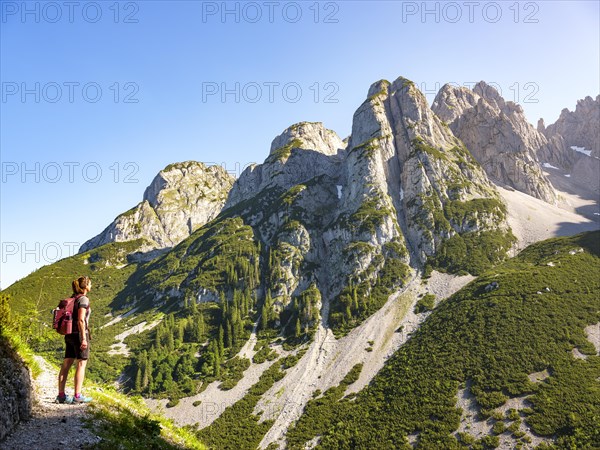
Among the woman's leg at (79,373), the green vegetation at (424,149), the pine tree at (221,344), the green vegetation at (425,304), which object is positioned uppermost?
the green vegetation at (424,149)

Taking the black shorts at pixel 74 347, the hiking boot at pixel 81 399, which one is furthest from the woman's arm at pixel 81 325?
the hiking boot at pixel 81 399

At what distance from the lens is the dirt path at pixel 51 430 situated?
7.01 metres

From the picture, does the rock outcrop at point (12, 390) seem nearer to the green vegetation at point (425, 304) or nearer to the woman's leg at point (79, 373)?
the woman's leg at point (79, 373)

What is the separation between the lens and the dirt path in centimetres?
701

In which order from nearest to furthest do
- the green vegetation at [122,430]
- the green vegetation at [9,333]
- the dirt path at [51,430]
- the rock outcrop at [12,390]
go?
the dirt path at [51,430], the rock outcrop at [12,390], the green vegetation at [122,430], the green vegetation at [9,333]

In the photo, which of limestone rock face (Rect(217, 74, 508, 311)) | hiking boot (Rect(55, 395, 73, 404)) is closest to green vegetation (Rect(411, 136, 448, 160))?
limestone rock face (Rect(217, 74, 508, 311))

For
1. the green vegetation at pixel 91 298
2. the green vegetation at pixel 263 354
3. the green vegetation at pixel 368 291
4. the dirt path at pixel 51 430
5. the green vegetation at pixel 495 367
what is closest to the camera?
the dirt path at pixel 51 430

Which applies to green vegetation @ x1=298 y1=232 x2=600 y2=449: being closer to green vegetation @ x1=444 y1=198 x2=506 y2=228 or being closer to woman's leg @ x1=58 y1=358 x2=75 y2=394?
green vegetation @ x1=444 y1=198 x2=506 y2=228

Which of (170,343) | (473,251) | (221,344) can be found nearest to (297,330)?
(221,344)

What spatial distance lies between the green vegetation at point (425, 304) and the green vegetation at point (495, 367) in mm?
4242

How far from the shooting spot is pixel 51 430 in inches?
304

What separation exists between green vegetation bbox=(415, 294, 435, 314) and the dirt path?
352ft

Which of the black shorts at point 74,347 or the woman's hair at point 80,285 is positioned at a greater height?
the woman's hair at point 80,285

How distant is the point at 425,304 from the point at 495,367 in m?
35.0
